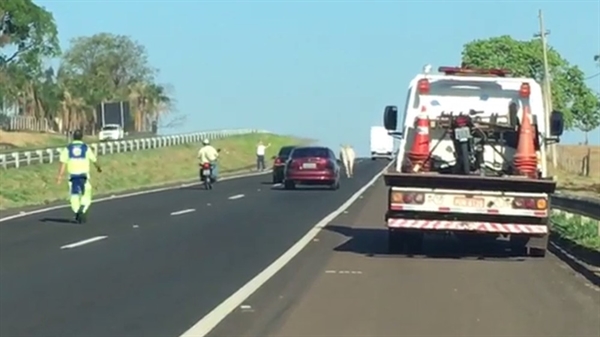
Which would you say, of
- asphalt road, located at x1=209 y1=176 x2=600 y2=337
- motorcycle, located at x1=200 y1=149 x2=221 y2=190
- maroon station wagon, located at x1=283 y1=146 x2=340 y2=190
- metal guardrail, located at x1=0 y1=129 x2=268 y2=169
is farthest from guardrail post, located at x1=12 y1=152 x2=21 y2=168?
asphalt road, located at x1=209 y1=176 x2=600 y2=337

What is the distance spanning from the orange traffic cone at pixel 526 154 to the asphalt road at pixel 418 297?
4.23 ft

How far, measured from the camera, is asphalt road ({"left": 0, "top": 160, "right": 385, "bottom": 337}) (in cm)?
1272

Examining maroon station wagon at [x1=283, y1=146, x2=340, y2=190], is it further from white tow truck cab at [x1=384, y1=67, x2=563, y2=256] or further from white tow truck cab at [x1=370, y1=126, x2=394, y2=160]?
white tow truck cab at [x1=370, y1=126, x2=394, y2=160]

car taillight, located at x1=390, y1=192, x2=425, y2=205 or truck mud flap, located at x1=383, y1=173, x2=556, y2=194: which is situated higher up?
truck mud flap, located at x1=383, y1=173, x2=556, y2=194

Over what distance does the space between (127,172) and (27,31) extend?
21368 millimetres

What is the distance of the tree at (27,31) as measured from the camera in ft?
281

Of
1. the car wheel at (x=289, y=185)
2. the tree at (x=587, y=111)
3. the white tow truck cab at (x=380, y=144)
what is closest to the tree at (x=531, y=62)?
the tree at (x=587, y=111)

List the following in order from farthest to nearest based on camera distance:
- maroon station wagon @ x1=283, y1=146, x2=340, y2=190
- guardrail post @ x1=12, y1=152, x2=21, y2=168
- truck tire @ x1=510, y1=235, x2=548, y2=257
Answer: guardrail post @ x1=12, y1=152, x2=21, y2=168, maroon station wagon @ x1=283, y1=146, x2=340, y2=190, truck tire @ x1=510, y1=235, x2=548, y2=257

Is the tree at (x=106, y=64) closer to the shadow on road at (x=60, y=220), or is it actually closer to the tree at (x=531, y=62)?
the tree at (x=531, y=62)

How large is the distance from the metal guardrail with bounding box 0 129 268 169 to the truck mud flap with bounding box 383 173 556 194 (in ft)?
127

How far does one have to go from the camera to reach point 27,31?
86875 mm

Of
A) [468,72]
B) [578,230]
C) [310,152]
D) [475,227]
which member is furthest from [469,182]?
[310,152]

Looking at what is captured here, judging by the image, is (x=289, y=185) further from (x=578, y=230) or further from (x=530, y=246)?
(x=530, y=246)

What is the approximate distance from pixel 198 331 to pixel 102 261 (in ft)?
21.3
